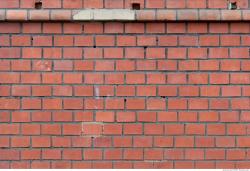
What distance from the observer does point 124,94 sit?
8.77 ft

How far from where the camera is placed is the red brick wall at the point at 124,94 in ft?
8.75

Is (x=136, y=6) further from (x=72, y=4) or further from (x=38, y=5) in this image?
(x=38, y=5)

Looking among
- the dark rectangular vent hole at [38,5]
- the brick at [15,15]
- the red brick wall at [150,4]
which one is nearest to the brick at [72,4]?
the red brick wall at [150,4]

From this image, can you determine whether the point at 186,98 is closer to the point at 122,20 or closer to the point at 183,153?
the point at 183,153

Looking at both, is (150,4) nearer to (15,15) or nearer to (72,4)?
(72,4)

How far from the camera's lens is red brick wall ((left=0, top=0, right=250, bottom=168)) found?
A: 2668mm

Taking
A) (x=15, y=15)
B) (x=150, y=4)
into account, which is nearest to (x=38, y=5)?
(x=15, y=15)

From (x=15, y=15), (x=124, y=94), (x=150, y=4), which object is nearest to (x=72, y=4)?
(x=15, y=15)

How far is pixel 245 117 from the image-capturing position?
2668mm

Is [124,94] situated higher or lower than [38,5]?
lower

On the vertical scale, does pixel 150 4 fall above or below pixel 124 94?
above

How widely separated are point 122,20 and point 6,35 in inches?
33.9

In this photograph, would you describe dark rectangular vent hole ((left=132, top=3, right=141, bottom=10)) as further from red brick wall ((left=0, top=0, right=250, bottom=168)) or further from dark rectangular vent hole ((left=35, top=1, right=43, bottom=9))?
dark rectangular vent hole ((left=35, top=1, right=43, bottom=9))

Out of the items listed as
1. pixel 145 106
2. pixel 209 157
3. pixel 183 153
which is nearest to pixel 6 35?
pixel 145 106
